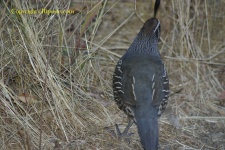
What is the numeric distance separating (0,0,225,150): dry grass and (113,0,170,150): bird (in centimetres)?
35

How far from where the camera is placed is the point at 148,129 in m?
4.20

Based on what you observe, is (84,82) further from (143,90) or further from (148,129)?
(148,129)

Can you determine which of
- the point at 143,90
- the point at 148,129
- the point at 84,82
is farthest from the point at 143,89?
the point at 84,82

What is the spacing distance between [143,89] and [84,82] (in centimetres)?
87

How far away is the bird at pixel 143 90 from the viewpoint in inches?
167

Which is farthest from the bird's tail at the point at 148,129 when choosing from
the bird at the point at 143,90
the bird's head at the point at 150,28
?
the bird's head at the point at 150,28

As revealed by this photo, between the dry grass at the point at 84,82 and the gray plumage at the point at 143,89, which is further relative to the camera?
the dry grass at the point at 84,82

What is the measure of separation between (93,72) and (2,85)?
115 cm

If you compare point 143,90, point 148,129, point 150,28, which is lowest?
point 148,129

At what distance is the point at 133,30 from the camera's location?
6664 mm

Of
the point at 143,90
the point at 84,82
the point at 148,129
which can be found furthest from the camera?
the point at 84,82

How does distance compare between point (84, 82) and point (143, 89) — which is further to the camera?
point (84, 82)

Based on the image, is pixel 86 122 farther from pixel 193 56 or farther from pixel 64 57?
pixel 193 56

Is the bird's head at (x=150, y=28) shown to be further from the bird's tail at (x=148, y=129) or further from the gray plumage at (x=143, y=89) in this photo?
the bird's tail at (x=148, y=129)
